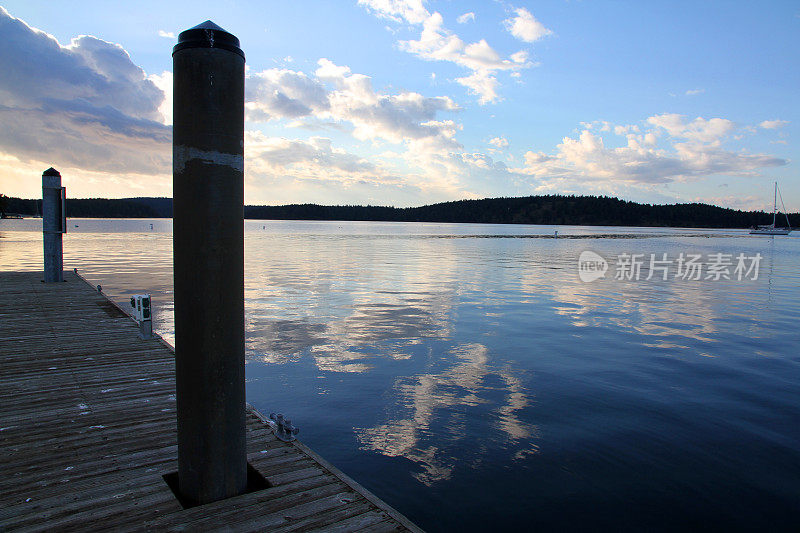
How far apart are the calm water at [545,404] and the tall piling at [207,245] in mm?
2972

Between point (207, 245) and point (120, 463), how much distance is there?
109 inches

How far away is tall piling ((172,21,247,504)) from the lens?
4.02 m

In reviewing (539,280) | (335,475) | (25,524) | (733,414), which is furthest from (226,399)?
(539,280)

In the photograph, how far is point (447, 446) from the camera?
7.78 m

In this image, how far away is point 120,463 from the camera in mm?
5145

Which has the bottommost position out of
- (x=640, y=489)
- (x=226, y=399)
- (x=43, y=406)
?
(x=640, y=489)

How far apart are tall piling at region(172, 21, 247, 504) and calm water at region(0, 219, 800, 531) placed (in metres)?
2.97

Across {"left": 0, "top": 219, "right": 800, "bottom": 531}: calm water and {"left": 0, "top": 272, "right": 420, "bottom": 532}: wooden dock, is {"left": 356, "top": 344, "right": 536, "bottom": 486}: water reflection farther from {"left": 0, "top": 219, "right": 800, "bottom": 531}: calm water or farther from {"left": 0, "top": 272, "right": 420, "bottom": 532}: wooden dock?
{"left": 0, "top": 272, "right": 420, "bottom": 532}: wooden dock

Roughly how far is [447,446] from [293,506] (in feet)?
12.5

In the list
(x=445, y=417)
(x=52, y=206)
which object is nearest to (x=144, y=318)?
(x=445, y=417)

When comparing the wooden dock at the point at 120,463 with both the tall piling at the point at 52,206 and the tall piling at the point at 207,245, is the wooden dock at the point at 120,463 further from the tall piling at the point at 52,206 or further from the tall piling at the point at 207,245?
the tall piling at the point at 52,206

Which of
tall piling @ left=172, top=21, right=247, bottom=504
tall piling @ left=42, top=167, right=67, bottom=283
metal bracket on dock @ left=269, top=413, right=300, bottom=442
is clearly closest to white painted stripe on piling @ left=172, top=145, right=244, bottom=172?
tall piling @ left=172, top=21, right=247, bottom=504

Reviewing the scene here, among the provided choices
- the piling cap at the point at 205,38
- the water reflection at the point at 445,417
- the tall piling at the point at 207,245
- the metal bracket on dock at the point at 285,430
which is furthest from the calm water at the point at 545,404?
the piling cap at the point at 205,38

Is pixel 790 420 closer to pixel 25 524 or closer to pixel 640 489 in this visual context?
pixel 640 489
